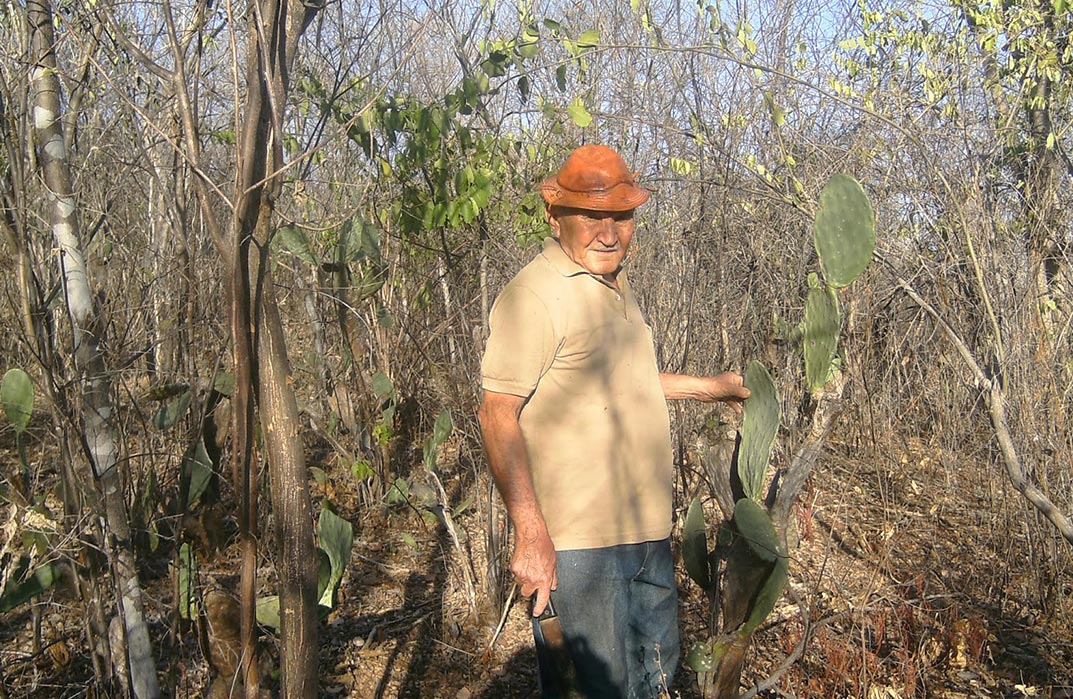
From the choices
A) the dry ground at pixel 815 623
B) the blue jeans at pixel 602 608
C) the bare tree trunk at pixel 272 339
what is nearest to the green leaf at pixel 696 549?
the blue jeans at pixel 602 608

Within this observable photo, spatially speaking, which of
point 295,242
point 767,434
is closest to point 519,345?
point 767,434

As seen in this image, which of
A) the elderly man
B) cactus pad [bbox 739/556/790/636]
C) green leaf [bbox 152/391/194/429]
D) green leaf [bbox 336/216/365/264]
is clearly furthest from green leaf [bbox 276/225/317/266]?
cactus pad [bbox 739/556/790/636]

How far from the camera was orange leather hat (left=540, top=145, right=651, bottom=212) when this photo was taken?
235 centimetres

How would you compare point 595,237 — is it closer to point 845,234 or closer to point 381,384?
point 845,234

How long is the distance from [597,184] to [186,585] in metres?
1.55

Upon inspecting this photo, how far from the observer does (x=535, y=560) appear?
2.20 meters

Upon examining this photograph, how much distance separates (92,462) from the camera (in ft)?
7.89

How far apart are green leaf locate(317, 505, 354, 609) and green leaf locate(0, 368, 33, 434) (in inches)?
36.3

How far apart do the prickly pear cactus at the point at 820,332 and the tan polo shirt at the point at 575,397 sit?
481 mm

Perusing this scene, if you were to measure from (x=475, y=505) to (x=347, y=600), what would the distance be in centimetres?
97

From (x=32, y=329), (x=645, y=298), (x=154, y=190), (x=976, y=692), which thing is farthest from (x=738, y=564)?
(x=154, y=190)

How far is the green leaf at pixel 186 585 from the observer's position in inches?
104

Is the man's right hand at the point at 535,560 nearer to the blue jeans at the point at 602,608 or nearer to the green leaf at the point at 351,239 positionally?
the blue jeans at the point at 602,608

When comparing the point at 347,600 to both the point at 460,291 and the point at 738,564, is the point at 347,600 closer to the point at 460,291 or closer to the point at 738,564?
the point at 460,291
